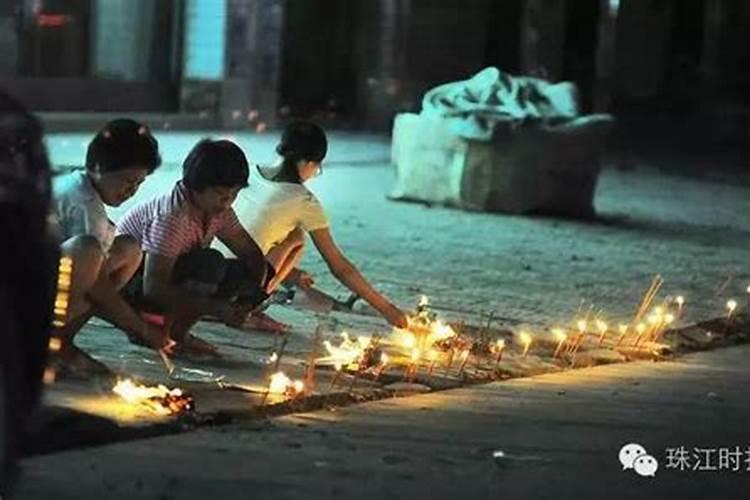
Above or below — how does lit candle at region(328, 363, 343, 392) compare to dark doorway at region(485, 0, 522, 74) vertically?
below

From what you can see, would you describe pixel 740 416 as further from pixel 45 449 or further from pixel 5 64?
pixel 5 64

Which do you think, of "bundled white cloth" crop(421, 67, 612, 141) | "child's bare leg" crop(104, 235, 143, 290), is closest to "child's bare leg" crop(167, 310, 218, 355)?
"child's bare leg" crop(104, 235, 143, 290)

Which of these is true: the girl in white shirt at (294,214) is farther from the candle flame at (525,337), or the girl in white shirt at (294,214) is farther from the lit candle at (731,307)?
the lit candle at (731,307)

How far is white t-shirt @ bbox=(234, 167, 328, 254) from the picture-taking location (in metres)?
7.81

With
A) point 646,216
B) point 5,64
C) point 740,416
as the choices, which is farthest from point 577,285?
point 5,64

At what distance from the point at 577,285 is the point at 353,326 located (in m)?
2.30

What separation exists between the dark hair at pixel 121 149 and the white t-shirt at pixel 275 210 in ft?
4.07

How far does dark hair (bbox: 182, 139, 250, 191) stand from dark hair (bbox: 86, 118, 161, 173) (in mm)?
377

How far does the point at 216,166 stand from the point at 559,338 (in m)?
2.21

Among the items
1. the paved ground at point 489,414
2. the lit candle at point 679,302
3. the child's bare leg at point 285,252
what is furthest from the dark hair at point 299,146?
the lit candle at point 679,302

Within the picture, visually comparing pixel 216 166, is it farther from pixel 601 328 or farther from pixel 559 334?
pixel 601 328

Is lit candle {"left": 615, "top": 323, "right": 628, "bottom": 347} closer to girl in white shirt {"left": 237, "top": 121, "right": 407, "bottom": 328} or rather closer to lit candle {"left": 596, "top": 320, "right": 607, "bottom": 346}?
lit candle {"left": 596, "top": 320, "right": 607, "bottom": 346}

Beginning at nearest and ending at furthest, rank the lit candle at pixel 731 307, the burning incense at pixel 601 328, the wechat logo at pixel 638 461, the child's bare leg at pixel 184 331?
the wechat logo at pixel 638 461
the child's bare leg at pixel 184 331
the burning incense at pixel 601 328
the lit candle at pixel 731 307

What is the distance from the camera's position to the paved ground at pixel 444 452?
5309 millimetres
